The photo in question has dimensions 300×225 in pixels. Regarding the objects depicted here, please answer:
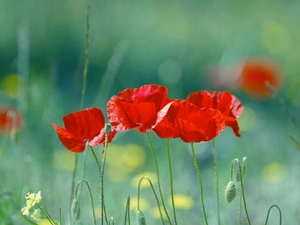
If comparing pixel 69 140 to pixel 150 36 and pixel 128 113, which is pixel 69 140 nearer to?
pixel 128 113

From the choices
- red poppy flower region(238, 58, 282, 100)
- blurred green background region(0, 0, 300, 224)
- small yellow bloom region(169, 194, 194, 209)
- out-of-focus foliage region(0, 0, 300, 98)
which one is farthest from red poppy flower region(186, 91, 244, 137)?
out-of-focus foliage region(0, 0, 300, 98)

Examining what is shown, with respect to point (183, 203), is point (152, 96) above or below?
above

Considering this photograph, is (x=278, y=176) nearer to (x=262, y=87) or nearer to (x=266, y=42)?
(x=262, y=87)

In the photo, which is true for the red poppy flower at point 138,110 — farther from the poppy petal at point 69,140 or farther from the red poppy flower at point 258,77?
the red poppy flower at point 258,77

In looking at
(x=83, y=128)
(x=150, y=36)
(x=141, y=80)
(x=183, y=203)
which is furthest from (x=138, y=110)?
(x=150, y=36)

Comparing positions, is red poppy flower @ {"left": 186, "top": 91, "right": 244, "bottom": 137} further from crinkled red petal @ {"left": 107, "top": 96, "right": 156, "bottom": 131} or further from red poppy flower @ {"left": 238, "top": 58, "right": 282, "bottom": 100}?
red poppy flower @ {"left": 238, "top": 58, "right": 282, "bottom": 100}

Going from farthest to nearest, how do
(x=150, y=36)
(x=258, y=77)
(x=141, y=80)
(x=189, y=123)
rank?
(x=150, y=36), (x=141, y=80), (x=258, y=77), (x=189, y=123)

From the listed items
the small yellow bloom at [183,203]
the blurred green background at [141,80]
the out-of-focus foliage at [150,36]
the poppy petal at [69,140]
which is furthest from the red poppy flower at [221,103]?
the out-of-focus foliage at [150,36]

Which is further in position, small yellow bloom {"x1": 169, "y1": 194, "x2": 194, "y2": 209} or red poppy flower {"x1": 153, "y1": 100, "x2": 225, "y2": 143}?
small yellow bloom {"x1": 169, "y1": 194, "x2": 194, "y2": 209}
